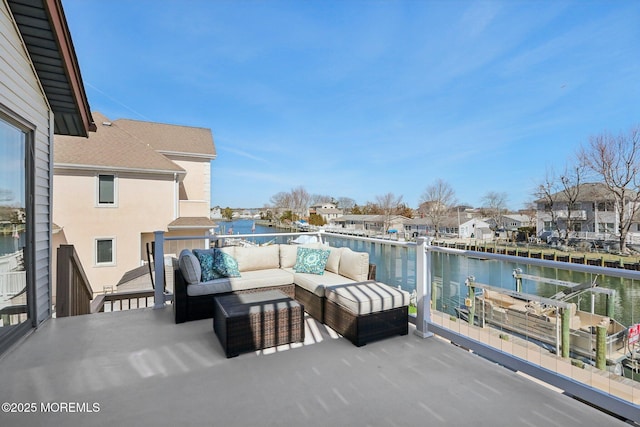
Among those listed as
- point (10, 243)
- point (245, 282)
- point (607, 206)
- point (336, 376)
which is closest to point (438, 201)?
point (607, 206)

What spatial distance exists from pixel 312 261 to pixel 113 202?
9081 millimetres

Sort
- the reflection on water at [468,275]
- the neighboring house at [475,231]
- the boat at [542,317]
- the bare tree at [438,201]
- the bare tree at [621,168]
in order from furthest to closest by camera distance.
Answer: the bare tree at [438,201] → the neighboring house at [475,231] → the bare tree at [621,168] → the boat at [542,317] → the reflection on water at [468,275]

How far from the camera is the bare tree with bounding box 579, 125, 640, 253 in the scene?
20.8 m

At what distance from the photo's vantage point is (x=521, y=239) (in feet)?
110

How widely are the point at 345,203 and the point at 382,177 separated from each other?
94.6ft

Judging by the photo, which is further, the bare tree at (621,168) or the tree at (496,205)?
the tree at (496,205)

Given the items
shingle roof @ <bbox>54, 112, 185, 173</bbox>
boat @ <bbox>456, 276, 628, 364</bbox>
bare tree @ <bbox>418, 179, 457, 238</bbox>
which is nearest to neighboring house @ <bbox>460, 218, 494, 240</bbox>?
bare tree @ <bbox>418, 179, 457, 238</bbox>

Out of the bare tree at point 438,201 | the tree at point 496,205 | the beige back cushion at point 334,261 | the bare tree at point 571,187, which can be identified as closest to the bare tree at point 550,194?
the bare tree at point 571,187

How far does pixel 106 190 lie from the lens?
10141mm

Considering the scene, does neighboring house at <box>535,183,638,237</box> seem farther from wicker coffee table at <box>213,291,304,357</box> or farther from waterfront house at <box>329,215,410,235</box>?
wicker coffee table at <box>213,291,304,357</box>

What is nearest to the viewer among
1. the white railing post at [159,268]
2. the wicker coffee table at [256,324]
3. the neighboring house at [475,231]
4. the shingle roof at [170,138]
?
the wicker coffee table at [256,324]

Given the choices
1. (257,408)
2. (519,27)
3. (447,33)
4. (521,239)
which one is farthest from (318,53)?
(521,239)

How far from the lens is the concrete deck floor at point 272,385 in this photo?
74.5 inches

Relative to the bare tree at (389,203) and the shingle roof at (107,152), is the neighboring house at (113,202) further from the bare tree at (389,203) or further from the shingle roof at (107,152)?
the bare tree at (389,203)
